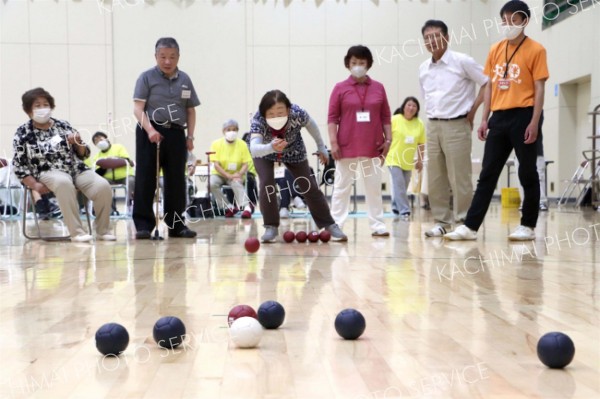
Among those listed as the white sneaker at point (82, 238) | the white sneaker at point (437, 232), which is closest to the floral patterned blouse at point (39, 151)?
the white sneaker at point (82, 238)

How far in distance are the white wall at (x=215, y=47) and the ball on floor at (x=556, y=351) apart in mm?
13392

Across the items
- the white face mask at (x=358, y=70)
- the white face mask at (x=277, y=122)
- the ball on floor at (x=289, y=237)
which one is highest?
the white face mask at (x=358, y=70)

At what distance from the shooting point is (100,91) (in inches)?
594

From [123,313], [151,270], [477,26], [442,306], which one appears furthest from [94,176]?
[477,26]

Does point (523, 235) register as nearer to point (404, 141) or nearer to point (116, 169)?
point (404, 141)

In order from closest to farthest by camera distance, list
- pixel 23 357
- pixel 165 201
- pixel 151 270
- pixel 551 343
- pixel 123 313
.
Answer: pixel 551 343 → pixel 23 357 → pixel 123 313 → pixel 151 270 → pixel 165 201

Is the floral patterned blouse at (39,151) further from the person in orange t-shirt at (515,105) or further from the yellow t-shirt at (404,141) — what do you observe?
the yellow t-shirt at (404,141)

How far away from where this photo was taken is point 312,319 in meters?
2.61

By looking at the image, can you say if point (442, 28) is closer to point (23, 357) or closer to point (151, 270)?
point (151, 270)

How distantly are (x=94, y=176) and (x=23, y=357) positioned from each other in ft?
14.4

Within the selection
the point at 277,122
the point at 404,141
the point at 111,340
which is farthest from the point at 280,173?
the point at 111,340

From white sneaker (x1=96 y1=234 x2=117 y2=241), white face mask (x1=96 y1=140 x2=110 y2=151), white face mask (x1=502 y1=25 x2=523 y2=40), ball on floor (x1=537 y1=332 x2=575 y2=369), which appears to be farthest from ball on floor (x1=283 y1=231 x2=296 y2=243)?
white face mask (x1=96 y1=140 x2=110 y2=151)

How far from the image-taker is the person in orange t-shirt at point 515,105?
528 centimetres

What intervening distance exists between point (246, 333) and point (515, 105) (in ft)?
12.3
